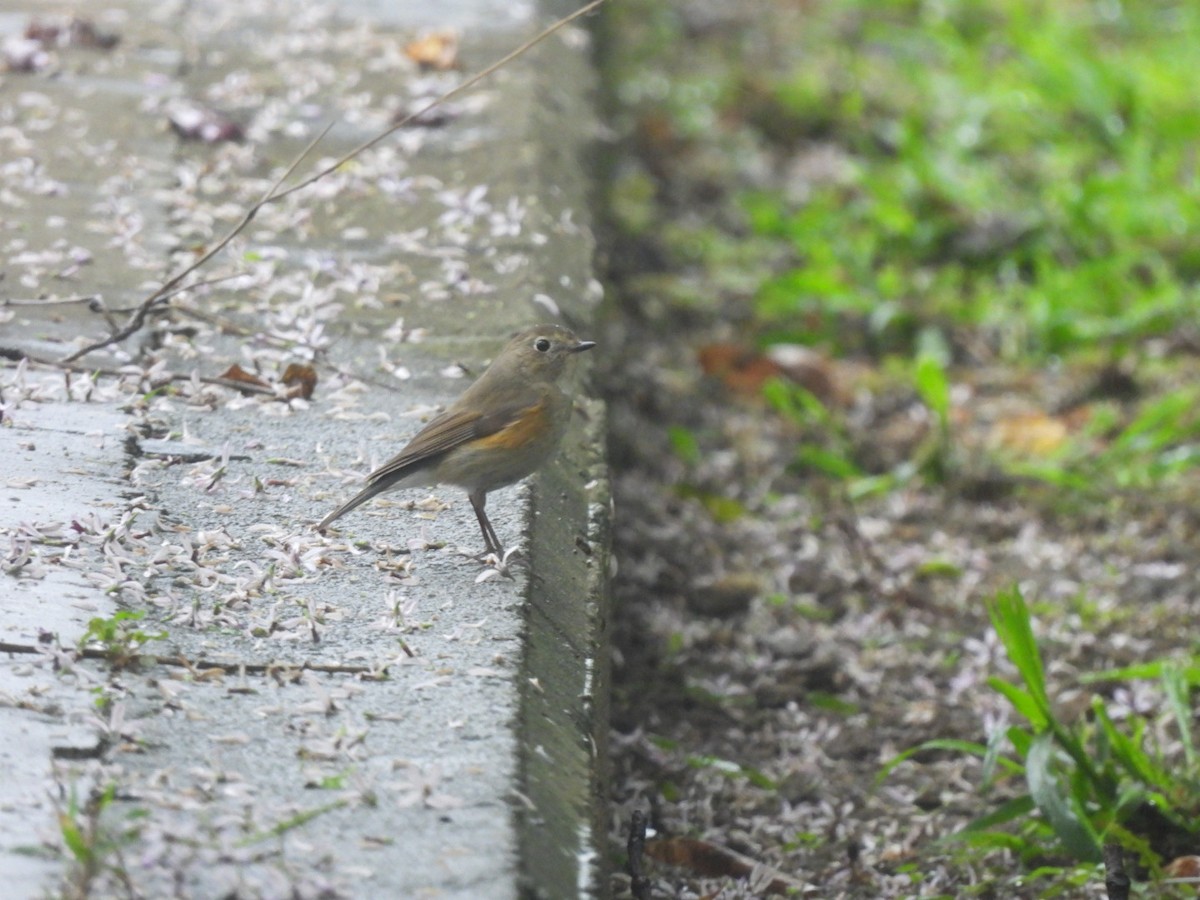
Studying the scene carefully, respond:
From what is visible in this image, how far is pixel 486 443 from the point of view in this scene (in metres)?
2.81

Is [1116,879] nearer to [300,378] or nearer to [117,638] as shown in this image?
[117,638]

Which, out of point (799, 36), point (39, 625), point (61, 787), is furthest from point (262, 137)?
point (799, 36)

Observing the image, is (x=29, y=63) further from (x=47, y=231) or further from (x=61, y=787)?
(x=61, y=787)

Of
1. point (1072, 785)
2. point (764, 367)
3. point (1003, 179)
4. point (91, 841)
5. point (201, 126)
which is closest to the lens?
point (91, 841)

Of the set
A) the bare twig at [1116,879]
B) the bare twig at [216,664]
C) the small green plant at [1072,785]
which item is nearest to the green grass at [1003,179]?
the small green plant at [1072,785]

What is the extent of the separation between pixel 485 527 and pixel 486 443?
149 millimetres

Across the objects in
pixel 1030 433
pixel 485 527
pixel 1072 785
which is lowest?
pixel 1072 785

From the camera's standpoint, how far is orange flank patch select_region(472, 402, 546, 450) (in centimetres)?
A: 281

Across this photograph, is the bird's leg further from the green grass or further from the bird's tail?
the green grass

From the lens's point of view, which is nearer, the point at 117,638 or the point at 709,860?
the point at 117,638

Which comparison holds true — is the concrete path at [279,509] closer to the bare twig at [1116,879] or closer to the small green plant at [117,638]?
the small green plant at [117,638]

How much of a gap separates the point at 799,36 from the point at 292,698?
6709 millimetres

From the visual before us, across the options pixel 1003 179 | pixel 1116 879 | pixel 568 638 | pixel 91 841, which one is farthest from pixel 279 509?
pixel 1003 179

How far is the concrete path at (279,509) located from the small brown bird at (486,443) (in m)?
0.11
